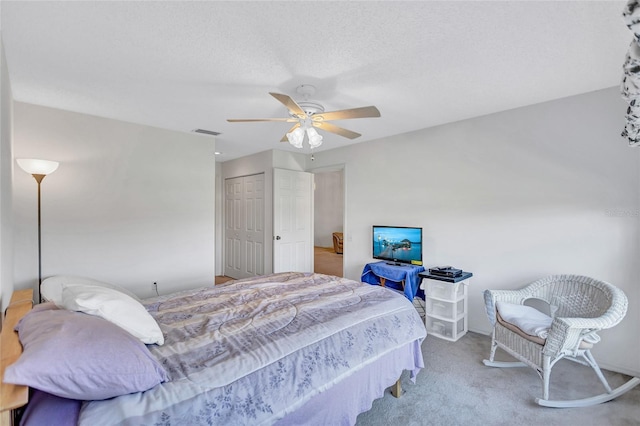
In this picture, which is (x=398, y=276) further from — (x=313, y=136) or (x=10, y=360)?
(x=10, y=360)

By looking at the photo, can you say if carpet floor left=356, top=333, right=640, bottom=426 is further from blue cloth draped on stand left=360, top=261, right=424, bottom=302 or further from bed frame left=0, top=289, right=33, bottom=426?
bed frame left=0, top=289, right=33, bottom=426

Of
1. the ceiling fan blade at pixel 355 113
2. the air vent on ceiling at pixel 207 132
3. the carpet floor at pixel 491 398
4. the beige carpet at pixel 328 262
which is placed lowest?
the carpet floor at pixel 491 398

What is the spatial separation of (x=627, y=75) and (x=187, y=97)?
9.95 ft

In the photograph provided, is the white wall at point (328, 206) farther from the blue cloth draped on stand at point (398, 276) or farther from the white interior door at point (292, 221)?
the blue cloth draped on stand at point (398, 276)

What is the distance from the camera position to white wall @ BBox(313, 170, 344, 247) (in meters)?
9.88

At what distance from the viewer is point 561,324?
2061 mm

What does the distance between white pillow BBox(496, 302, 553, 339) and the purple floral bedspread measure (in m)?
0.83

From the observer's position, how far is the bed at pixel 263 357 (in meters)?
1.14

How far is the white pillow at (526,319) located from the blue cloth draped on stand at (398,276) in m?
1.01

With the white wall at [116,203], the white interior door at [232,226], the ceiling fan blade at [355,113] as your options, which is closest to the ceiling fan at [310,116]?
the ceiling fan blade at [355,113]

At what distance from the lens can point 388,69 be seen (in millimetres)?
2219

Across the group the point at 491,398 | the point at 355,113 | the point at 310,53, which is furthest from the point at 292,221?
the point at 491,398

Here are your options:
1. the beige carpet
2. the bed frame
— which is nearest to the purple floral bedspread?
the bed frame

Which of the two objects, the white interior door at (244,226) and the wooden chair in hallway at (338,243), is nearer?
the white interior door at (244,226)
